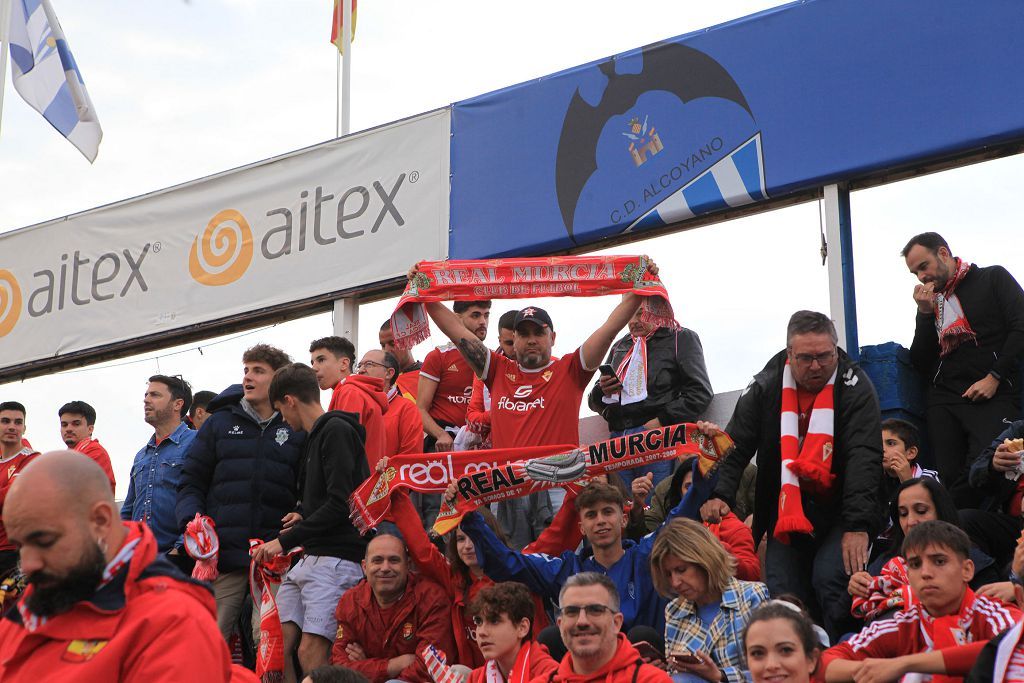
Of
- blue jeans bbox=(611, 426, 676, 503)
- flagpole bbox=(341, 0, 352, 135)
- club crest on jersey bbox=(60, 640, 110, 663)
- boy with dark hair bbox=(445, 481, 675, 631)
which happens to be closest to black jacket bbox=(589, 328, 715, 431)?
blue jeans bbox=(611, 426, 676, 503)

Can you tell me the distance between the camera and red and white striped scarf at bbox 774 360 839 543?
21.3ft

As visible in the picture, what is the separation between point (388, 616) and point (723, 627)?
2.12m

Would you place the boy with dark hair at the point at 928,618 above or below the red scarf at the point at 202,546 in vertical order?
below

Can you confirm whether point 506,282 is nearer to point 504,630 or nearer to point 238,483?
point 238,483

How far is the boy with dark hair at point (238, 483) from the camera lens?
751 cm

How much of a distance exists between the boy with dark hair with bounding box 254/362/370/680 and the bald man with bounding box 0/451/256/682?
403 centimetres

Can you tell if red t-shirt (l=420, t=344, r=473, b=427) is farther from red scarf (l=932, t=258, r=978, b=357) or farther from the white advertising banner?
red scarf (l=932, t=258, r=978, b=357)

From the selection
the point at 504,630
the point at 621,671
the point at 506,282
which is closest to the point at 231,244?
the point at 506,282

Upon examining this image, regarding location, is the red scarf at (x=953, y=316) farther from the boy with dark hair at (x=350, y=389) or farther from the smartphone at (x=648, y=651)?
the boy with dark hair at (x=350, y=389)

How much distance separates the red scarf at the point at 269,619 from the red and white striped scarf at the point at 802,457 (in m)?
2.69

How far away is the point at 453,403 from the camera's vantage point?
31.4ft

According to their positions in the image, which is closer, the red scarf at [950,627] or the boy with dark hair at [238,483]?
the red scarf at [950,627]

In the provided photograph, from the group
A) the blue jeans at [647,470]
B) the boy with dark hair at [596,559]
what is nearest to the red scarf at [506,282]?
the blue jeans at [647,470]

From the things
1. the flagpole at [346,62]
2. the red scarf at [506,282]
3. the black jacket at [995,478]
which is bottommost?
the black jacket at [995,478]
